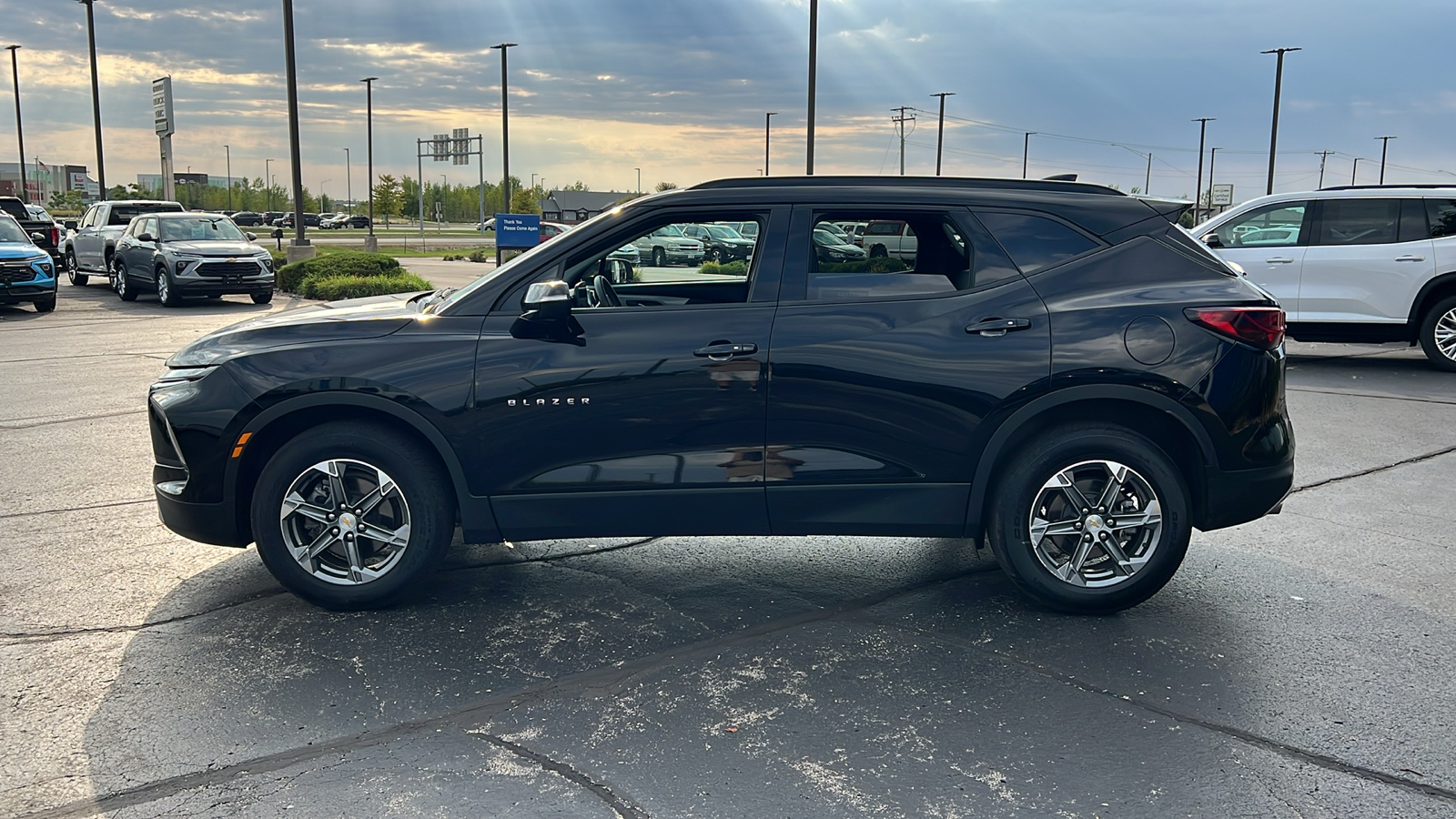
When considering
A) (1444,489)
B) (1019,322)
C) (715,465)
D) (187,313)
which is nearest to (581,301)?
(715,465)

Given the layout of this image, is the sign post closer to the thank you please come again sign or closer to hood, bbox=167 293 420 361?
the thank you please come again sign

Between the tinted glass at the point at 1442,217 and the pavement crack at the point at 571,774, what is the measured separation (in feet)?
40.6

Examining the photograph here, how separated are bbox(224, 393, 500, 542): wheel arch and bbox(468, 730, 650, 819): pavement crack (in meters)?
1.21

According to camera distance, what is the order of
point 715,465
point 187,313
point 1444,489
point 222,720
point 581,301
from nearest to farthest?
1. point 222,720
2. point 715,465
3. point 581,301
4. point 1444,489
5. point 187,313

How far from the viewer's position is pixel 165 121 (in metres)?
35.3

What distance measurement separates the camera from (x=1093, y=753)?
3578 millimetres

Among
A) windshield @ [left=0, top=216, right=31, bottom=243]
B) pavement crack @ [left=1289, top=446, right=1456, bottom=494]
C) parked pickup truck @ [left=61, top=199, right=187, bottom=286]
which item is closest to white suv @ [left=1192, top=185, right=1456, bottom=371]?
pavement crack @ [left=1289, top=446, right=1456, bottom=494]

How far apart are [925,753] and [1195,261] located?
2556 mm

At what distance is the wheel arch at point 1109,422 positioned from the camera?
184 inches

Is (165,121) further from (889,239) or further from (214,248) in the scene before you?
(889,239)

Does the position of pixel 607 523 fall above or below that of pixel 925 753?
above

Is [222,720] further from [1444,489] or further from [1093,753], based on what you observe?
[1444,489]

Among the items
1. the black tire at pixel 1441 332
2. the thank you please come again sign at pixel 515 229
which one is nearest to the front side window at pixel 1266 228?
the black tire at pixel 1441 332

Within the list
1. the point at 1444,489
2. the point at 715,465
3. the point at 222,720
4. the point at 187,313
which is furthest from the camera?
the point at 187,313
